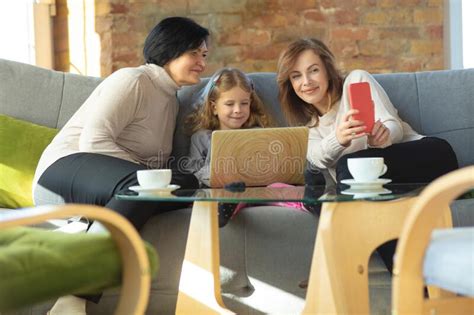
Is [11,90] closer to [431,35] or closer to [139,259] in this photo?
[139,259]

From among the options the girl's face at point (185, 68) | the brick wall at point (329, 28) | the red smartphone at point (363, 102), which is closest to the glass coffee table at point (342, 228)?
the red smartphone at point (363, 102)

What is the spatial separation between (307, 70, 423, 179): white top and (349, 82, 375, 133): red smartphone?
215 mm

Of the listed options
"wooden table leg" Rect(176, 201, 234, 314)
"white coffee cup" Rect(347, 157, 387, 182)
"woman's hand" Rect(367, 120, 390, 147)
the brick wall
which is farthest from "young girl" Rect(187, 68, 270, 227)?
the brick wall

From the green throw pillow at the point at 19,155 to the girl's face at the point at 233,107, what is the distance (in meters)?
0.58

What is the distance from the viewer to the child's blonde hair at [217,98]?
10.7ft

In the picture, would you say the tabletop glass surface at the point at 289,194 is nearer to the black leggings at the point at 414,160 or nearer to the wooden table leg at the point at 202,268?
the wooden table leg at the point at 202,268

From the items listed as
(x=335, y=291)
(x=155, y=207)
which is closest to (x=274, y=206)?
(x=155, y=207)

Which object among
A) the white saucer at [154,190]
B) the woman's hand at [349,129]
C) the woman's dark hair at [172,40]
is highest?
the woman's dark hair at [172,40]

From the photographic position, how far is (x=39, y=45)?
500cm

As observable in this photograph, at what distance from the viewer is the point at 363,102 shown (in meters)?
2.65

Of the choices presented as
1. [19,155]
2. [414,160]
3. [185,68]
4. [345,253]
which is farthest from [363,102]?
[19,155]

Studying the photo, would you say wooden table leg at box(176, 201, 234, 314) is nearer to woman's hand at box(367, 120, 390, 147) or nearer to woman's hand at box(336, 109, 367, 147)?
woman's hand at box(336, 109, 367, 147)

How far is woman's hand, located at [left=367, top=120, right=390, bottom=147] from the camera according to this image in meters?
2.87

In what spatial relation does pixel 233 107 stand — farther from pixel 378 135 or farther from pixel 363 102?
pixel 363 102
